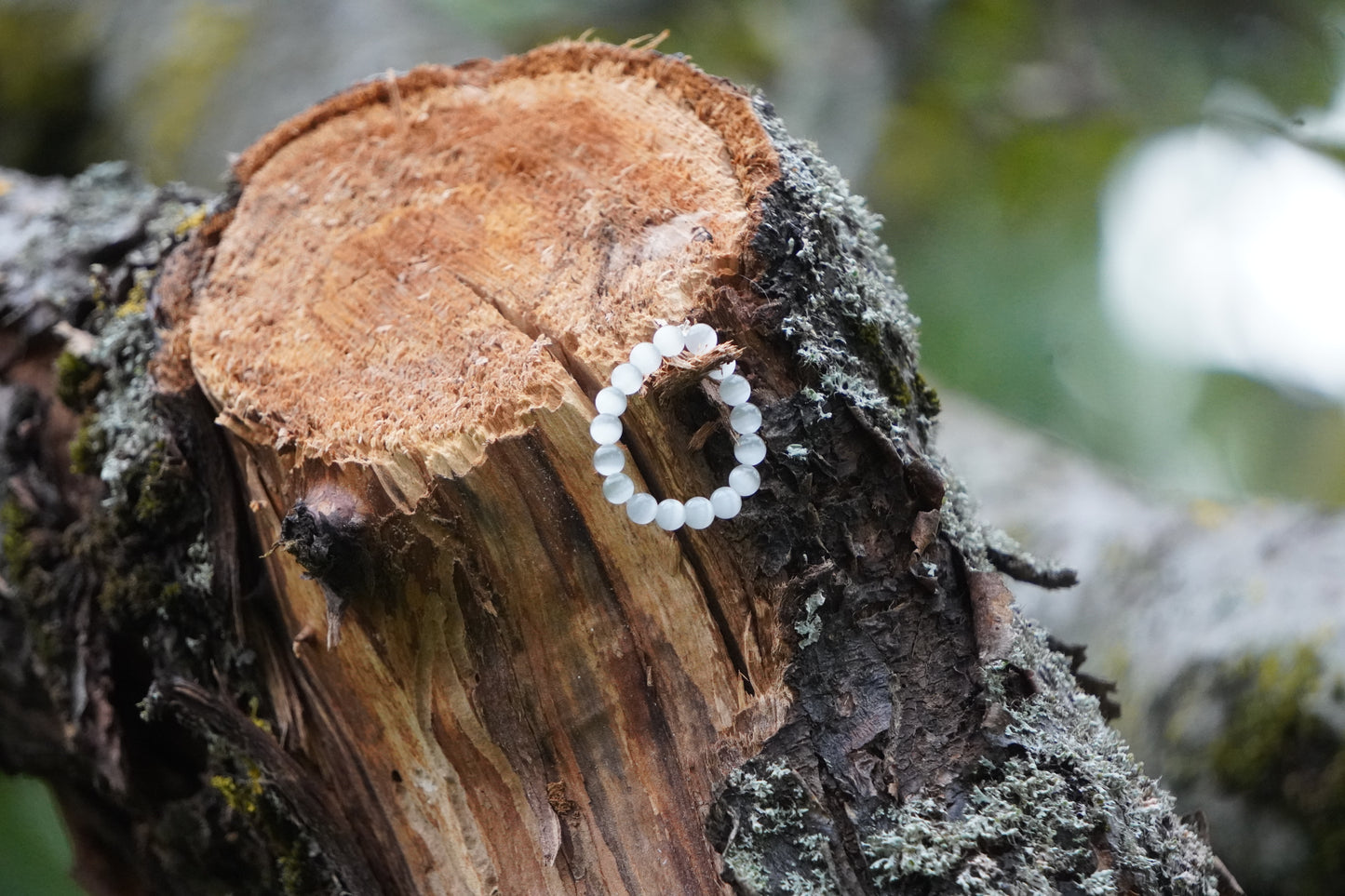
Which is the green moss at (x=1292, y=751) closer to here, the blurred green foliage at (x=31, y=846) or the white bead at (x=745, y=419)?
the white bead at (x=745, y=419)

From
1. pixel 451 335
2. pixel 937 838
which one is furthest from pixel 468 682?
pixel 937 838

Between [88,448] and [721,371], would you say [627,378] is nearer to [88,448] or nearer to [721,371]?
[721,371]

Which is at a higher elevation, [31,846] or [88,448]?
[88,448]

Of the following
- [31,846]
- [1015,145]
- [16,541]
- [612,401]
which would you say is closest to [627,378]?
[612,401]

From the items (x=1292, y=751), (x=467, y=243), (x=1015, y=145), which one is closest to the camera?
(x=467, y=243)

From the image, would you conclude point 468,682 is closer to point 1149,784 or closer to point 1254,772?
point 1149,784

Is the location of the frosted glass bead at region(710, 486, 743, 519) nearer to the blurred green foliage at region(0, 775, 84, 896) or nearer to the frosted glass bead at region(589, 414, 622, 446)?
the frosted glass bead at region(589, 414, 622, 446)

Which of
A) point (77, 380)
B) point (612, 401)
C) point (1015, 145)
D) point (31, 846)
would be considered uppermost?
point (1015, 145)

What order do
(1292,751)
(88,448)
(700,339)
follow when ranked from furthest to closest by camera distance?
(1292,751), (88,448), (700,339)
